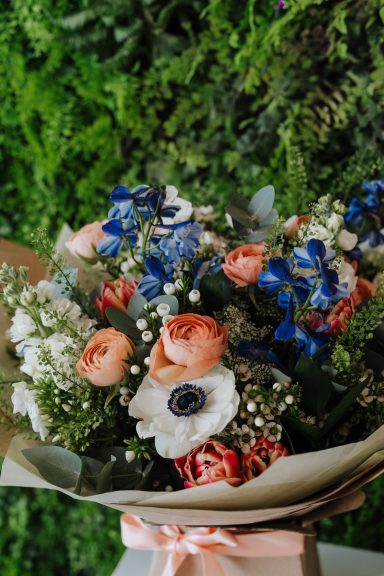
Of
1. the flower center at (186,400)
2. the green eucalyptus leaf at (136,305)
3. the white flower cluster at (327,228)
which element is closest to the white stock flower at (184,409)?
the flower center at (186,400)

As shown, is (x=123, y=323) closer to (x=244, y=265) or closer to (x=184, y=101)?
(x=244, y=265)

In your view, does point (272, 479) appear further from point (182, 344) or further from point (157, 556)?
point (157, 556)

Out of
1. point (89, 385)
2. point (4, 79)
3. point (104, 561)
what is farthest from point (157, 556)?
point (4, 79)

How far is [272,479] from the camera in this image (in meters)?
0.65

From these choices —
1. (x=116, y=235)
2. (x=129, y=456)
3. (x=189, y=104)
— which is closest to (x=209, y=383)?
(x=129, y=456)

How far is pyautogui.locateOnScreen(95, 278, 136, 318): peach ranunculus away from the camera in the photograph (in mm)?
835

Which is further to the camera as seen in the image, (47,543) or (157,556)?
(47,543)

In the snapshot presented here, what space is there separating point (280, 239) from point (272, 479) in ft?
0.94

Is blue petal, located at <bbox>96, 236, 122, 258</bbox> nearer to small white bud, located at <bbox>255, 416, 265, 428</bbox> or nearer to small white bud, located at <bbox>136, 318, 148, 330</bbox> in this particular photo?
small white bud, located at <bbox>136, 318, 148, 330</bbox>

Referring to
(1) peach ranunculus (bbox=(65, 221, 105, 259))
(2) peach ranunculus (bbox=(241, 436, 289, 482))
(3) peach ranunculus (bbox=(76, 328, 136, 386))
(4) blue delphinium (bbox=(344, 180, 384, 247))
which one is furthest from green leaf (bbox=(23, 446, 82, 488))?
(4) blue delphinium (bbox=(344, 180, 384, 247))

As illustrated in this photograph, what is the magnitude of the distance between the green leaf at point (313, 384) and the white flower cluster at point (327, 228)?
0.49 ft

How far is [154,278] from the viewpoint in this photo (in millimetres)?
785

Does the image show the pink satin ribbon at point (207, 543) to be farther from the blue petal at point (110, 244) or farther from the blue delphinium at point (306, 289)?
the blue petal at point (110, 244)

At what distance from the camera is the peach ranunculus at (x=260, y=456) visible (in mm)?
717
